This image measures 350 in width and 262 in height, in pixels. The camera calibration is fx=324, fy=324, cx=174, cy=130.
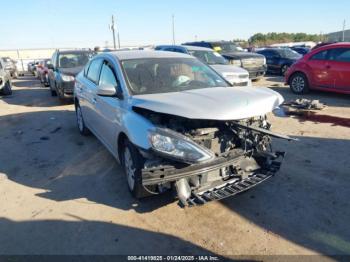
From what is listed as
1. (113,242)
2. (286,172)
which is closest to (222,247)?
(113,242)

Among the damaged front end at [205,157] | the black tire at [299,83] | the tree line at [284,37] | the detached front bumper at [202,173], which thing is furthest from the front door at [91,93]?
the tree line at [284,37]

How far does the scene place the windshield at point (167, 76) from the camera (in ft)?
14.2

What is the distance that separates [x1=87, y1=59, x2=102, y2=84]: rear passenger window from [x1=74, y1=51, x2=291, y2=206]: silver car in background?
2.40 ft

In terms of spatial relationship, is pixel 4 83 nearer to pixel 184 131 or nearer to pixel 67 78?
pixel 67 78

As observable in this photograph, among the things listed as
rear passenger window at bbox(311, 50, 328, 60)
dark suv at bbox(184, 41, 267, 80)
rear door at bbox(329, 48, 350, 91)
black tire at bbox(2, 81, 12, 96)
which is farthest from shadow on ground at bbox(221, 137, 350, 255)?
black tire at bbox(2, 81, 12, 96)

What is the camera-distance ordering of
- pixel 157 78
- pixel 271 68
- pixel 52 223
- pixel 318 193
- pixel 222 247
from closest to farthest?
pixel 222 247 < pixel 52 223 < pixel 318 193 < pixel 157 78 < pixel 271 68

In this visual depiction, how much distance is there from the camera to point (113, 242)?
3.30 m

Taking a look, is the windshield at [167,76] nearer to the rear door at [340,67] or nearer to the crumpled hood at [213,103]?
the crumpled hood at [213,103]

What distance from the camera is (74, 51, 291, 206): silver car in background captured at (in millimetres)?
3377

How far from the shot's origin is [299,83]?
451 inches

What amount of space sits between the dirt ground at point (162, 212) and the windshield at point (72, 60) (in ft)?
21.9

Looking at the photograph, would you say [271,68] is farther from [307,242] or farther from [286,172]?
[307,242]

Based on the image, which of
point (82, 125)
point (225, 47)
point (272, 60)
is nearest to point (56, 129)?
point (82, 125)

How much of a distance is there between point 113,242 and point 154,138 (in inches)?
44.8
